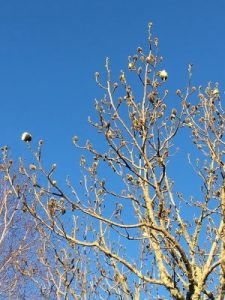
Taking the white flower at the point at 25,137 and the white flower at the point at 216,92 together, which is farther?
the white flower at the point at 216,92

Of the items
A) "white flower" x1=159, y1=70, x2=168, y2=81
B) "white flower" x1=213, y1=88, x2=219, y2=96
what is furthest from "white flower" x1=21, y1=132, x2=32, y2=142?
"white flower" x1=213, y1=88, x2=219, y2=96

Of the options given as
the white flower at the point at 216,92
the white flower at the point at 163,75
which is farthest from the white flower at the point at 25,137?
the white flower at the point at 216,92

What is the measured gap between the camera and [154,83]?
455 centimetres

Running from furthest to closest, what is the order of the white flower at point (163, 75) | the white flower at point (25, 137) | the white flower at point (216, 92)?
the white flower at point (216, 92) → the white flower at point (163, 75) → the white flower at point (25, 137)

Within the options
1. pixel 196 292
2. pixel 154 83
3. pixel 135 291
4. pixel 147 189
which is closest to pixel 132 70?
pixel 154 83


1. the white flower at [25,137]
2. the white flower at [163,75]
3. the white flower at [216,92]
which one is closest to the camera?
the white flower at [25,137]

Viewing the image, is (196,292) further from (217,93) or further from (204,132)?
(217,93)

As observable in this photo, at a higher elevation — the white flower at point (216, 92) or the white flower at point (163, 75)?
the white flower at point (216, 92)

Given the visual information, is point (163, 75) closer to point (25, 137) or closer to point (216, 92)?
point (216, 92)

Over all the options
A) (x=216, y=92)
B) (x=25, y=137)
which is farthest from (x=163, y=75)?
(x=25, y=137)

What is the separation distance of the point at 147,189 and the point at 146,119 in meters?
0.85

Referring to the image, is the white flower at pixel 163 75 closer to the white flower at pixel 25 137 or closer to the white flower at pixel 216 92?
the white flower at pixel 216 92

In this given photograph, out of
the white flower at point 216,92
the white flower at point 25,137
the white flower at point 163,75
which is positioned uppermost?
the white flower at point 216,92

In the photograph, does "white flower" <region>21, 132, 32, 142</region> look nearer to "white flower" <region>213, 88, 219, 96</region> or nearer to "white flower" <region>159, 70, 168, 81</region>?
"white flower" <region>159, 70, 168, 81</region>
